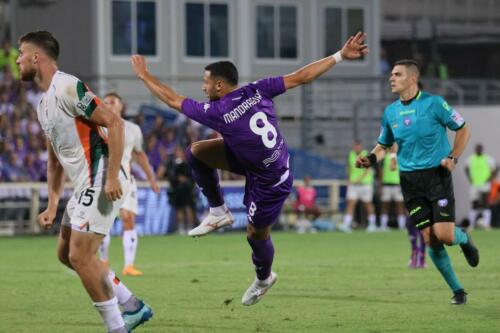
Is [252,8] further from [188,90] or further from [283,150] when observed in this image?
[283,150]

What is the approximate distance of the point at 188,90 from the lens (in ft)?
123

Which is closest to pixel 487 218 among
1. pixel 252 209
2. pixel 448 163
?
pixel 448 163

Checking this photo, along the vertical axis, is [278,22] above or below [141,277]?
above

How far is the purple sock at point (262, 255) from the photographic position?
11.8 m

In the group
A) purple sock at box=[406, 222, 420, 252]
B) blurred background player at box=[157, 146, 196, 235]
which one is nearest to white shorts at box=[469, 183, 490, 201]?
blurred background player at box=[157, 146, 196, 235]

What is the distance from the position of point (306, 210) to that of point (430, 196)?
59.6 feet

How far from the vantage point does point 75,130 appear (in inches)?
375

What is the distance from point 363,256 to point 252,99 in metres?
10.4

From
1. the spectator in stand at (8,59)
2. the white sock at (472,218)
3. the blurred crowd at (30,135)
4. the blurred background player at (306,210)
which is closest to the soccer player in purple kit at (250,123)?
the blurred crowd at (30,135)

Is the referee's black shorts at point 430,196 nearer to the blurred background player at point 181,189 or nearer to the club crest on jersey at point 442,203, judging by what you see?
the club crest on jersey at point 442,203

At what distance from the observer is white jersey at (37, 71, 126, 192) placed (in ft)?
30.9

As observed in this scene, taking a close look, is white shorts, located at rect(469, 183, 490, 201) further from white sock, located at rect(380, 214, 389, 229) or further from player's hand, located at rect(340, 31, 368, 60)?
player's hand, located at rect(340, 31, 368, 60)

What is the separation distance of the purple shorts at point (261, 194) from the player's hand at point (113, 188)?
2327 mm

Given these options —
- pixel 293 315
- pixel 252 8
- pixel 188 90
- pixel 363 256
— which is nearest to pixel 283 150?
pixel 293 315
